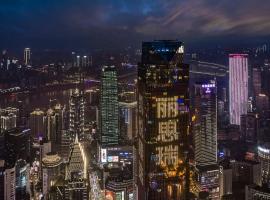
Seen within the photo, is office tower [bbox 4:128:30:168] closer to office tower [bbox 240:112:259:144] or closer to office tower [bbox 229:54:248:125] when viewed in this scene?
office tower [bbox 229:54:248:125]

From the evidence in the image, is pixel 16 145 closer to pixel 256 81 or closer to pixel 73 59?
pixel 73 59

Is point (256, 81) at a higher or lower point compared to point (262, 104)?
higher

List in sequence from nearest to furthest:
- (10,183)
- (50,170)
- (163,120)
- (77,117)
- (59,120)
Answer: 1. (163,120)
2. (10,183)
3. (50,170)
4. (59,120)
5. (77,117)

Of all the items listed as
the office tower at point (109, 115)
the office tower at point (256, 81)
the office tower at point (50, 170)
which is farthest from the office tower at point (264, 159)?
the office tower at point (50, 170)

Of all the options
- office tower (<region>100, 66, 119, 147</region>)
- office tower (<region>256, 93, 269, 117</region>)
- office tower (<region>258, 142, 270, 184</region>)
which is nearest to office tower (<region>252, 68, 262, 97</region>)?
office tower (<region>256, 93, 269, 117</region>)

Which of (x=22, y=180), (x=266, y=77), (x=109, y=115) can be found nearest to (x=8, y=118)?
(x=22, y=180)

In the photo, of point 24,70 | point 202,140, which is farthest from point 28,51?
point 202,140

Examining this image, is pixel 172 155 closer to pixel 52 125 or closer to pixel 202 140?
pixel 202 140
